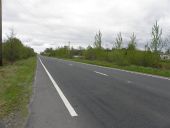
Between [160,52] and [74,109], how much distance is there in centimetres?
3452

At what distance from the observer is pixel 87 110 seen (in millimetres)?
8875

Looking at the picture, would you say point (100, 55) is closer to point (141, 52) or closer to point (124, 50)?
point (124, 50)

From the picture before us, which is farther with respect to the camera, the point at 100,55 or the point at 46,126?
the point at 100,55

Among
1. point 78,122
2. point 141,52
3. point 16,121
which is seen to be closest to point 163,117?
point 78,122

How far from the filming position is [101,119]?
299 inches

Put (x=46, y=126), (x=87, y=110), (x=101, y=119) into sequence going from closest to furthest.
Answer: (x=46, y=126)
(x=101, y=119)
(x=87, y=110)

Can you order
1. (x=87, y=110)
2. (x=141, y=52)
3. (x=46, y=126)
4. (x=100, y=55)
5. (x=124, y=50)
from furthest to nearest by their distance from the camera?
(x=100, y=55)
(x=124, y=50)
(x=141, y=52)
(x=87, y=110)
(x=46, y=126)

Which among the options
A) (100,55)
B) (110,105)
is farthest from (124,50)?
(110,105)

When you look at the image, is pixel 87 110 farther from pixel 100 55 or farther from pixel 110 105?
pixel 100 55

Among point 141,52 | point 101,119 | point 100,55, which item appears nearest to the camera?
point 101,119

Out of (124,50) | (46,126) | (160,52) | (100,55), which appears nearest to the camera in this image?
(46,126)

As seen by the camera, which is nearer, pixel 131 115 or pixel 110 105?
pixel 131 115

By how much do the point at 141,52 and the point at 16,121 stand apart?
127 feet

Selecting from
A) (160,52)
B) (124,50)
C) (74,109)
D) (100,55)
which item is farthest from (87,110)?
(100,55)
